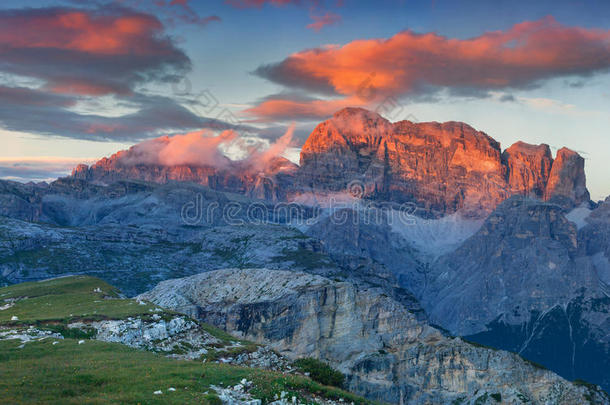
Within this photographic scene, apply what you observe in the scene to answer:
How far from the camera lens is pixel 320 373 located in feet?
225

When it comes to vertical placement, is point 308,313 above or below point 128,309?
below

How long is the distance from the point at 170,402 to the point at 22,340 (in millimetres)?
31614

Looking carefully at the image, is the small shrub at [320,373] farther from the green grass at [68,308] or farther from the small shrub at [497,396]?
the small shrub at [497,396]

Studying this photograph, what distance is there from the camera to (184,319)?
88.2 m

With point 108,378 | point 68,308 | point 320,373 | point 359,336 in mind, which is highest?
point 108,378

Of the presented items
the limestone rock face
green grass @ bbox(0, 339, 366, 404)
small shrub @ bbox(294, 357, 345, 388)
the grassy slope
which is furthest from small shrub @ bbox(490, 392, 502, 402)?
green grass @ bbox(0, 339, 366, 404)

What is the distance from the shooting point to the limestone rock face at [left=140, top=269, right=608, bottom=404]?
520 feet

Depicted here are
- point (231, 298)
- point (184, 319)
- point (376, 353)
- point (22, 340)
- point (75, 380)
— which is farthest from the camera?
point (231, 298)

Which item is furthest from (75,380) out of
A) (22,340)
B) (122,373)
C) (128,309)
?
(128,309)

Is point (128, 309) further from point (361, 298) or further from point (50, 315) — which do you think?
point (361, 298)

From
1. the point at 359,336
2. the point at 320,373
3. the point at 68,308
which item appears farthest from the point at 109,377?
the point at 359,336

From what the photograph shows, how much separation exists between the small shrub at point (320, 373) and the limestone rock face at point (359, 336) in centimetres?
8441

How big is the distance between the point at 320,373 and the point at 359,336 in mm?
114164

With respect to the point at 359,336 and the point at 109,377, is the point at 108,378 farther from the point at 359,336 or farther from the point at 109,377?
the point at 359,336
